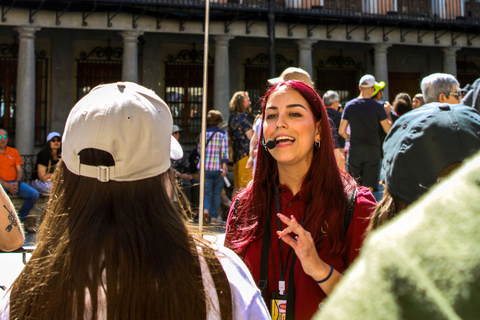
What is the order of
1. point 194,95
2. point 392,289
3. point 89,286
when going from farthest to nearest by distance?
1. point 194,95
2. point 89,286
3. point 392,289

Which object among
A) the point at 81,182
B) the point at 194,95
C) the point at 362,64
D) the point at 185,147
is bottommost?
the point at 81,182

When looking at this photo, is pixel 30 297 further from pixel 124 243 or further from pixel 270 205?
pixel 270 205

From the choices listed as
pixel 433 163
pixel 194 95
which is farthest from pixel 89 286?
pixel 194 95

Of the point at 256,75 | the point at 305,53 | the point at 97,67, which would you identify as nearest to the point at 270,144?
the point at 305,53

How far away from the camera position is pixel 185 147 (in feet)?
54.5

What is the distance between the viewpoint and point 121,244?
1.27 m

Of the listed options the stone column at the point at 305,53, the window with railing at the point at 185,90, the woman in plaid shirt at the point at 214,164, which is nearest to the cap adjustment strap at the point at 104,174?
the woman in plaid shirt at the point at 214,164

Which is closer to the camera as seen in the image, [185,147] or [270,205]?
[270,205]

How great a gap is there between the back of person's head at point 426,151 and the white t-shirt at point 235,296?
1254 millimetres

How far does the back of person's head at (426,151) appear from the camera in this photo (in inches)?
98.6

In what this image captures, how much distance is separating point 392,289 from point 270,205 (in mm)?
2018

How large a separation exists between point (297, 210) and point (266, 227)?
0.16 metres

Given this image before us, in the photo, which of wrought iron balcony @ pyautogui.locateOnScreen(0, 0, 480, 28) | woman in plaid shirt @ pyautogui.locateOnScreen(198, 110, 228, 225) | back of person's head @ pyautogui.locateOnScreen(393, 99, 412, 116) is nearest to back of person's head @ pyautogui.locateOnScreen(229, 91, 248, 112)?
woman in plaid shirt @ pyautogui.locateOnScreen(198, 110, 228, 225)

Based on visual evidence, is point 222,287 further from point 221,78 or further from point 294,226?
point 221,78
